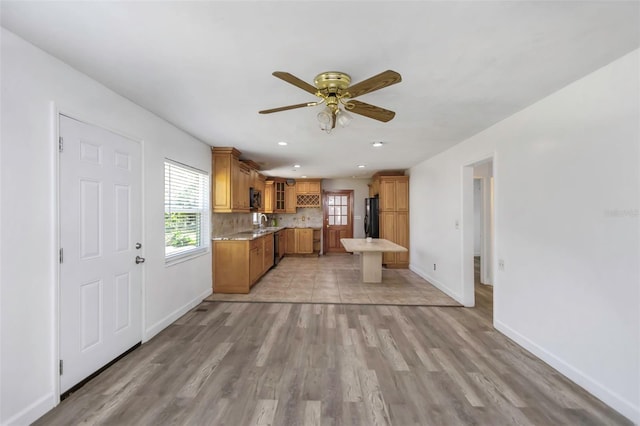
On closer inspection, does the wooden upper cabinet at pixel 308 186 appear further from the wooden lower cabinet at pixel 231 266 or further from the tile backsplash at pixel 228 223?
the wooden lower cabinet at pixel 231 266

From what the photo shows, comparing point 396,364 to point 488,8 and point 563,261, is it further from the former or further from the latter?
point 488,8

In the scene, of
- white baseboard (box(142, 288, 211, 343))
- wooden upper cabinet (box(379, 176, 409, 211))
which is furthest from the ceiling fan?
wooden upper cabinet (box(379, 176, 409, 211))

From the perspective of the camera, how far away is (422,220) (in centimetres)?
551

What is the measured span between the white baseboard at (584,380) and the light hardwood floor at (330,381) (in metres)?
0.06

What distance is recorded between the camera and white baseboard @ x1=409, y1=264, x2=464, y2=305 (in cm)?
396

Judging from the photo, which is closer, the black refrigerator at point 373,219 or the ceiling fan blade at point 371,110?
the ceiling fan blade at point 371,110

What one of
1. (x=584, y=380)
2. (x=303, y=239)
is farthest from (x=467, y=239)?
(x=303, y=239)

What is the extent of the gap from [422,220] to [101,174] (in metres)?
5.25

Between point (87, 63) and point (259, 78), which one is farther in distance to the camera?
point (259, 78)

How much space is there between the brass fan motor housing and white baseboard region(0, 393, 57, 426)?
2893 millimetres

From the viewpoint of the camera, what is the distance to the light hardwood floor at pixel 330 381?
68.8 inches

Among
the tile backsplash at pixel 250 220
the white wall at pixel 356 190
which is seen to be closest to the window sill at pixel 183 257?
the tile backsplash at pixel 250 220

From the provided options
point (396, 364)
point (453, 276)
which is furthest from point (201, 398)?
point (453, 276)

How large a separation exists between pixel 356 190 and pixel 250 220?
3.59 meters
